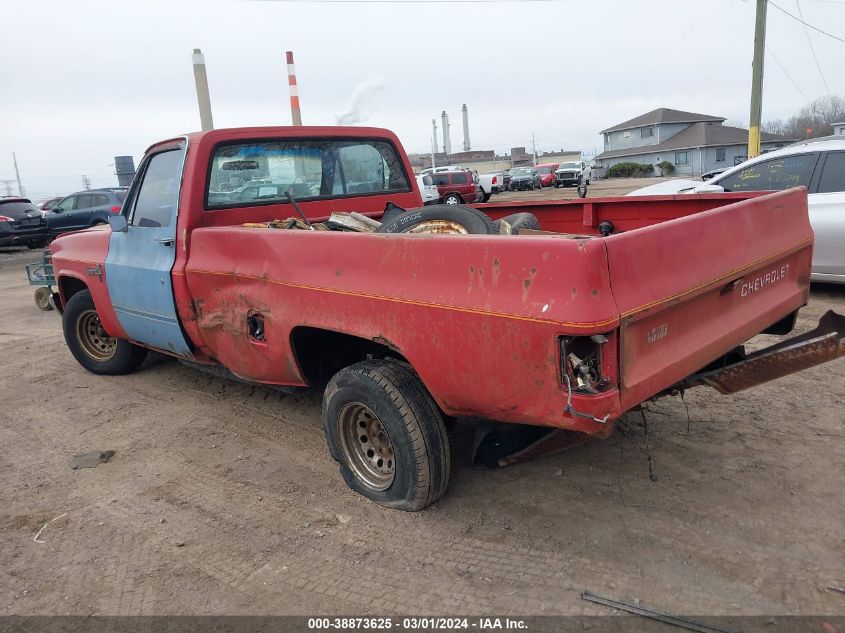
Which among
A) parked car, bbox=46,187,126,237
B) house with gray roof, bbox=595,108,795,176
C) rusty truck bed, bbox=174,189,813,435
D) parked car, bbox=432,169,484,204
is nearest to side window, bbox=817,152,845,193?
rusty truck bed, bbox=174,189,813,435

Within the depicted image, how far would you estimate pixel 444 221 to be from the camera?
3.51 m

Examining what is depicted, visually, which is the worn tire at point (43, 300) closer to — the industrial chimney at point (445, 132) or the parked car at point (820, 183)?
the parked car at point (820, 183)

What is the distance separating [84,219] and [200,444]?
16.0 meters

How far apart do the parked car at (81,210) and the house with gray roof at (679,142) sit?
138 ft

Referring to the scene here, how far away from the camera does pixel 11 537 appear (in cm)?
324

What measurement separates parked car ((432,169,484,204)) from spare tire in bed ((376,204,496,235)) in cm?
2536

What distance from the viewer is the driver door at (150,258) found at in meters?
4.18

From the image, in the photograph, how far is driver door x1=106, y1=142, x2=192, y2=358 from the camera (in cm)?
418

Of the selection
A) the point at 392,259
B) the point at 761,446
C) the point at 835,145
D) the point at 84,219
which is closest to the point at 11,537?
the point at 392,259

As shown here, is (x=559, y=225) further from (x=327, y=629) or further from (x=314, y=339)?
(x=327, y=629)

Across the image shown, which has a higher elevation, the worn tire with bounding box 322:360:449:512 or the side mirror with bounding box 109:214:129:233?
the side mirror with bounding box 109:214:129:233

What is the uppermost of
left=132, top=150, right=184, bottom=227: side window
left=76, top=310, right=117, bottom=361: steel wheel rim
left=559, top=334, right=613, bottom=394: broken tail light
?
left=132, top=150, right=184, bottom=227: side window

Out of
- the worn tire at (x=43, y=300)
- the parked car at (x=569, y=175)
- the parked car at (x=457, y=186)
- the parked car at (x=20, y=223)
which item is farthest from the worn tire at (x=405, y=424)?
the parked car at (x=569, y=175)

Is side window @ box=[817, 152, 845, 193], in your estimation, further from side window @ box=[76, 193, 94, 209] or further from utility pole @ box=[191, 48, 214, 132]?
utility pole @ box=[191, 48, 214, 132]
